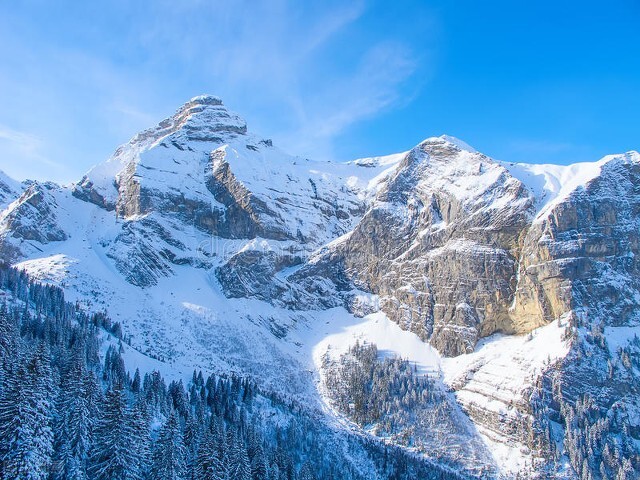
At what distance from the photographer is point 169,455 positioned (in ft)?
243

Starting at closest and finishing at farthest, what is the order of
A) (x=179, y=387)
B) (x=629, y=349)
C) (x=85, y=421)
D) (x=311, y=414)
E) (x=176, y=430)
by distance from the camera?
(x=85, y=421) → (x=176, y=430) → (x=179, y=387) → (x=311, y=414) → (x=629, y=349)

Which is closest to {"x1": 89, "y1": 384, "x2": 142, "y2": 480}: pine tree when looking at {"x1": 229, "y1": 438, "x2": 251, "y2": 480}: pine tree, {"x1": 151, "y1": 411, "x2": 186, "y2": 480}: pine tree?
{"x1": 151, "y1": 411, "x2": 186, "y2": 480}: pine tree

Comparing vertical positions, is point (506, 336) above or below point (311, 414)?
above

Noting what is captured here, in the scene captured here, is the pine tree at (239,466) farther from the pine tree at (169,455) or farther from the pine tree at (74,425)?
the pine tree at (74,425)

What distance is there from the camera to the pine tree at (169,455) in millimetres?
73438

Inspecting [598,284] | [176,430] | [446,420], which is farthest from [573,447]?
[176,430]

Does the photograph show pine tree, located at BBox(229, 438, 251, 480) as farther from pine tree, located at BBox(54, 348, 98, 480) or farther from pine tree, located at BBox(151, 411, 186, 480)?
pine tree, located at BBox(54, 348, 98, 480)

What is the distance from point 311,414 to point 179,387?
2114 inches

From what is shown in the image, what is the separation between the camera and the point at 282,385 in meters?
179

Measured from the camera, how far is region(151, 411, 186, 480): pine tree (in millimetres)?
73438

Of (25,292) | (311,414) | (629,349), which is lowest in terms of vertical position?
(311,414)

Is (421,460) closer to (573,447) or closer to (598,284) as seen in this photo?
(573,447)

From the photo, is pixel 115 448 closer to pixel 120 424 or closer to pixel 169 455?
pixel 120 424

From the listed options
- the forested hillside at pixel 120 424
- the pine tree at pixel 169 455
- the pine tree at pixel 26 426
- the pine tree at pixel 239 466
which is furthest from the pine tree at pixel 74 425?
the pine tree at pixel 239 466
